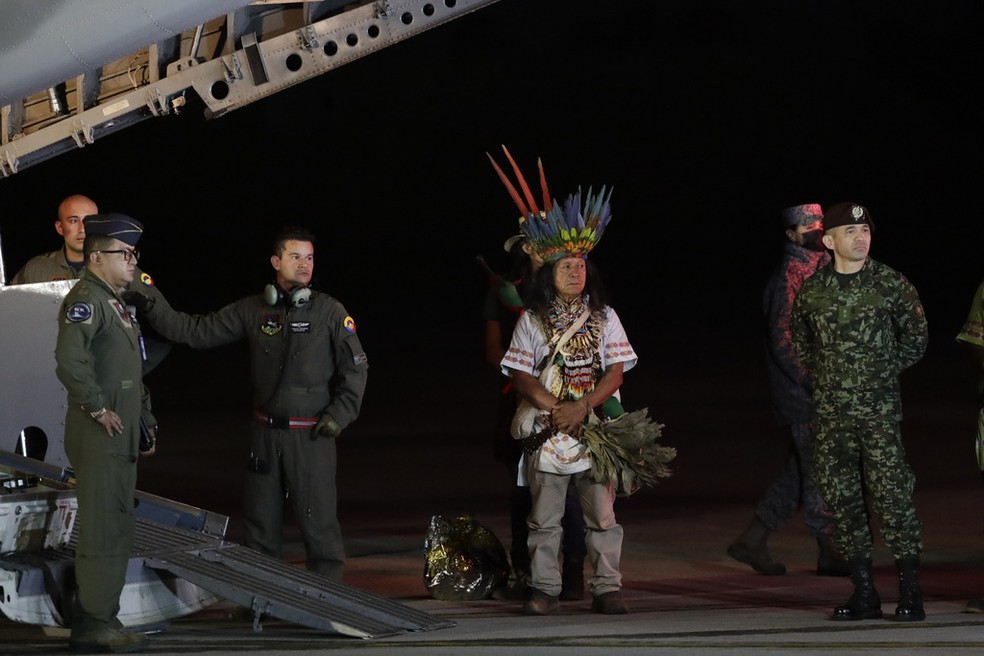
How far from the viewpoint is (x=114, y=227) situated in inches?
262

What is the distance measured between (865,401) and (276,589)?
2.67 meters

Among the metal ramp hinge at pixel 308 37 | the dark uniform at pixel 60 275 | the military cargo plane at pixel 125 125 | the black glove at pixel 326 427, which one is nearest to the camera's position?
the military cargo plane at pixel 125 125

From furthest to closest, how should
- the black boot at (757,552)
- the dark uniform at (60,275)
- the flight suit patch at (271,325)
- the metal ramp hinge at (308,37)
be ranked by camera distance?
1. the metal ramp hinge at (308,37)
2. the black boot at (757,552)
3. the dark uniform at (60,275)
4. the flight suit patch at (271,325)

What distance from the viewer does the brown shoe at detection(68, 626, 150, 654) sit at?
6426 millimetres

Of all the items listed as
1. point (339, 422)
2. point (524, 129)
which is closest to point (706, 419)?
point (339, 422)

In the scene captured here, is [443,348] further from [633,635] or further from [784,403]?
[633,635]

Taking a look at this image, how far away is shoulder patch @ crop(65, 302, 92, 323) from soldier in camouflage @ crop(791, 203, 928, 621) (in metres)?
3.13

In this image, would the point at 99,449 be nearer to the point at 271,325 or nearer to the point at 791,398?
the point at 271,325

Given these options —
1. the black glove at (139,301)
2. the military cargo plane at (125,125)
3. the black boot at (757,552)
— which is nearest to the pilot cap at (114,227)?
the military cargo plane at (125,125)

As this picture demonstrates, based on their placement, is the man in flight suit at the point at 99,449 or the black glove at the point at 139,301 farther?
the black glove at the point at 139,301

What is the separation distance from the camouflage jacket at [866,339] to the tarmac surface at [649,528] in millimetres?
969

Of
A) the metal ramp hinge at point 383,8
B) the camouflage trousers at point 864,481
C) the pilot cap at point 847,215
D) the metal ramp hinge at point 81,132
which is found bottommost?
the camouflage trousers at point 864,481

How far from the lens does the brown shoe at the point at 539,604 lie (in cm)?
741

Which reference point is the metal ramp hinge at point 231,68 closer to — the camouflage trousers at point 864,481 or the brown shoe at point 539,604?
the brown shoe at point 539,604
